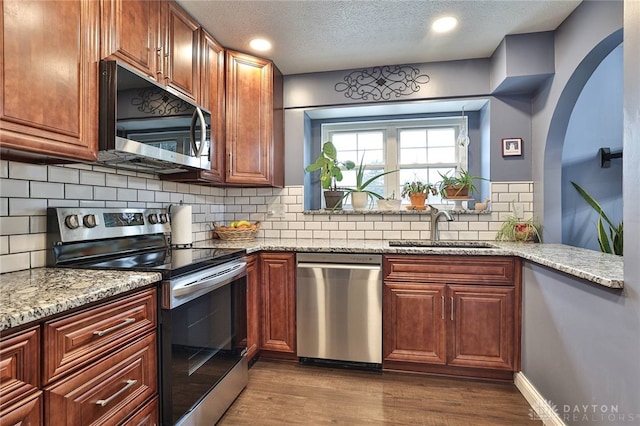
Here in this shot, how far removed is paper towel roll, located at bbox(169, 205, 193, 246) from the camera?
2.30 m

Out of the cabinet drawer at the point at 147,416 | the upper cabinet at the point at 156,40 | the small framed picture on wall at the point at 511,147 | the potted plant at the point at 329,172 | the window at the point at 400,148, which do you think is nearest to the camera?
the cabinet drawer at the point at 147,416

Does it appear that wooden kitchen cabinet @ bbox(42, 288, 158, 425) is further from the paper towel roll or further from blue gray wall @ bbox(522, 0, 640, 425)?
blue gray wall @ bbox(522, 0, 640, 425)

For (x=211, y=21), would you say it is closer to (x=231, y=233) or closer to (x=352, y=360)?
(x=231, y=233)

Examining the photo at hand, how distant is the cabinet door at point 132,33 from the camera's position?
4.90 ft

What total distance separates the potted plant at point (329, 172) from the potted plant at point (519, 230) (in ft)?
4.36

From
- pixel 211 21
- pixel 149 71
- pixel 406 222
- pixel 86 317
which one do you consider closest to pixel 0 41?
pixel 149 71

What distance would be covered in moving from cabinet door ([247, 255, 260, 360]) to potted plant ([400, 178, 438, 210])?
142 centimetres

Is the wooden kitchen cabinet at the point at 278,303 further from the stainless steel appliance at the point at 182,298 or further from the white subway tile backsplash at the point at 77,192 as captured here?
the white subway tile backsplash at the point at 77,192

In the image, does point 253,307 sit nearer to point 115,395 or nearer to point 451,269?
point 115,395

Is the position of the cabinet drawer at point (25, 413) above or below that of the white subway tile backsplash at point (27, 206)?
below

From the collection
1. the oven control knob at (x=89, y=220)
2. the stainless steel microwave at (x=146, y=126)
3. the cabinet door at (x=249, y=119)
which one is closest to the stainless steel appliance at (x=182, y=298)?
the oven control knob at (x=89, y=220)

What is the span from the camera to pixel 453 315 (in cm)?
219

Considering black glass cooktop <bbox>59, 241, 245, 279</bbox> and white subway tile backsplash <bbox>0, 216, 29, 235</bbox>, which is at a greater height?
white subway tile backsplash <bbox>0, 216, 29, 235</bbox>

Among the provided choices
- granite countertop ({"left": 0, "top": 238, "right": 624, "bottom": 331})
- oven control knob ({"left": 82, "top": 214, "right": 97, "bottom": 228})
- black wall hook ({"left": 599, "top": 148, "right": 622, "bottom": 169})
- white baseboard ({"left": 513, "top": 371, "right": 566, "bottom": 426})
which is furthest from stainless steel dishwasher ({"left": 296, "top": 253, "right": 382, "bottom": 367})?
black wall hook ({"left": 599, "top": 148, "right": 622, "bottom": 169})
